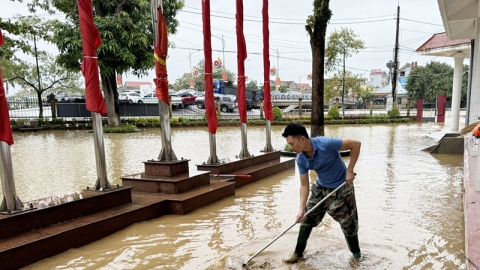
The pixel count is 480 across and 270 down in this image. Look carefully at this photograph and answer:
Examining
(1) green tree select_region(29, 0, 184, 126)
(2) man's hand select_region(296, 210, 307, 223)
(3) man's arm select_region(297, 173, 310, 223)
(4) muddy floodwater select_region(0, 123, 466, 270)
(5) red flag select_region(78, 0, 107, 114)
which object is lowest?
(4) muddy floodwater select_region(0, 123, 466, 270)

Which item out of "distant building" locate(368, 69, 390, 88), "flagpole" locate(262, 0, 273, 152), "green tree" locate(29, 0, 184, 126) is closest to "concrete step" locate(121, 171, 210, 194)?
"flagpole" locate(262, 0, 273, 152)

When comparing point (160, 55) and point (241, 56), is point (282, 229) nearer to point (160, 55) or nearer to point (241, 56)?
point (160, 55)

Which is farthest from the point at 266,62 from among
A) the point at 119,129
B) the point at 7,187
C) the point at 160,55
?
the point at 119,129

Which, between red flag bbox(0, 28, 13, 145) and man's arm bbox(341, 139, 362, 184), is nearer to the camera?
man's arm bbox(341, 139, 362, 184)

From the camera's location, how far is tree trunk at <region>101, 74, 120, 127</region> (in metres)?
19.4

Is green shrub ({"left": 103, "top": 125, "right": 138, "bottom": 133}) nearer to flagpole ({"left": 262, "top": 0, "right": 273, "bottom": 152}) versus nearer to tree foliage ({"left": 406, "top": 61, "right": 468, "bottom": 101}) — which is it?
flagpole ({"left": 262, "top": 0, "right": 273, "bottom": 152})

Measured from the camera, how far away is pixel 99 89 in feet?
16.5

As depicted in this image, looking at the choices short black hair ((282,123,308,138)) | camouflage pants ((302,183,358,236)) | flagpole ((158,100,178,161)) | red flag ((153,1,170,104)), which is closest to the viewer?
short black hair ((282,123,308,138))

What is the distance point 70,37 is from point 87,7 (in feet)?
44.6

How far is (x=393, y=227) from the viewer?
4770 millimetres

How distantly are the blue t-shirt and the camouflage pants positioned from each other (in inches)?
3.6

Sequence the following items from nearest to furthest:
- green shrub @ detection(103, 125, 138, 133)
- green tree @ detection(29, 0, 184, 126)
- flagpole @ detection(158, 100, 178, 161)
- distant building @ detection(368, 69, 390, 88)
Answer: flagpole @ detection(158, 100, 178, 161) < green tree @ detection(29, 0, 184, 126) < green shrub @ detection(103, 125, 138, 133) < distant building @ detection(368, 69, 390, 88)

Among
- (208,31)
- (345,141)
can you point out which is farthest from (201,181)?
(345,141)

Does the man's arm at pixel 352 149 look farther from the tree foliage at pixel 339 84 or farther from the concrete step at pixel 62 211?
the tree foliage at pixel 339 84
